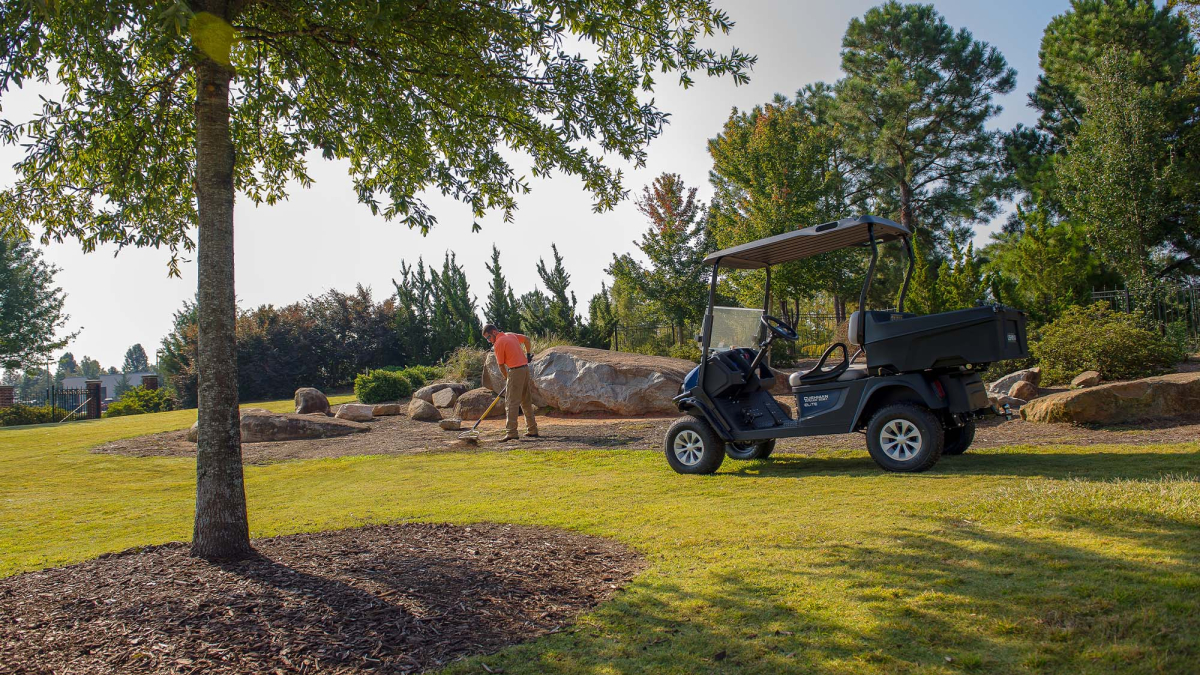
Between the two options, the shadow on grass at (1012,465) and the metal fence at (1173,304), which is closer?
the shadow on grass at (1012,465)

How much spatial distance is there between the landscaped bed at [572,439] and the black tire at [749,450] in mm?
727

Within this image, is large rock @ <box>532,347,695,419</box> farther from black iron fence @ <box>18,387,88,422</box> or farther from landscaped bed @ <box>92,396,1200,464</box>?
black iron fence @ <box>18,387,88,422</box>

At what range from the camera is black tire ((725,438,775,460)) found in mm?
7875

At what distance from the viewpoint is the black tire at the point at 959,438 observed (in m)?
7.26

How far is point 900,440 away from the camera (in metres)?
6.58

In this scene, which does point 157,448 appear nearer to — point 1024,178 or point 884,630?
point 884,630

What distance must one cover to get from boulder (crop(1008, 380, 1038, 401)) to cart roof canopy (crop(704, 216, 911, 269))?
208 inches

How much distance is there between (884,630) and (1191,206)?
30.6m

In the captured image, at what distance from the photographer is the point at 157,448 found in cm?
1316

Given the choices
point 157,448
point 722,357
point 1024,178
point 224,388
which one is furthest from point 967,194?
point 224,388

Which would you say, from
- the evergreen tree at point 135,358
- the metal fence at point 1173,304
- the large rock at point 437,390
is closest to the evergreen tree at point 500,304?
the large rock at point 437,390

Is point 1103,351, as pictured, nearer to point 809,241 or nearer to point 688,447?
point 809,241

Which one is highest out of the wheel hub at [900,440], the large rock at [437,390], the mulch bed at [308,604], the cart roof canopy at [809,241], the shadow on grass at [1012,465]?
the cart roof canopy at [809,241]

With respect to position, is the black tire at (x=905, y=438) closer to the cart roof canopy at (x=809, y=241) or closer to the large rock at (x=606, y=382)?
the cart roof canopy at (x=809, y=241)
